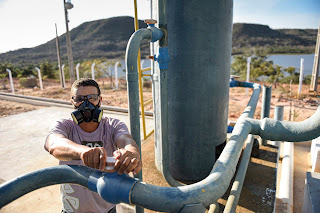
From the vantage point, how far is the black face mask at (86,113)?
64.1 inches

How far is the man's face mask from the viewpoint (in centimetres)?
163

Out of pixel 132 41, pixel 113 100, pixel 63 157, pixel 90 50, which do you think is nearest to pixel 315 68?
pixel 113 100

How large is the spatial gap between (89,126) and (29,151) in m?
3.77

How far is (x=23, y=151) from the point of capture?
4695 mm

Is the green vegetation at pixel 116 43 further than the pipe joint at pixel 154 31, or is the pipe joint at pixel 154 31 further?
the green vegetation at pixel 116 43

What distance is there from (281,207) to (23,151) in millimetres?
4794

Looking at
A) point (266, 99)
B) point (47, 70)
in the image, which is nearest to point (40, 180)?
point (266, 99)

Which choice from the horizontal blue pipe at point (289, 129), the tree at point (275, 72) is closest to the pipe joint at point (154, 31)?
the horizontal blue pipe at point (289, 129)

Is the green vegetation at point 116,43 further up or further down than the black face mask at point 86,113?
further up

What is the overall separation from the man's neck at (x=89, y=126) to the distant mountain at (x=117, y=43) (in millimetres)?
65091

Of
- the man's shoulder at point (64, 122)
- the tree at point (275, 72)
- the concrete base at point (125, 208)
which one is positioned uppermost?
the man's shoulder at point (64, 122)

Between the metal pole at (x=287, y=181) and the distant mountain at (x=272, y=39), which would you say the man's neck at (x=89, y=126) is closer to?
the metal pole at (x=287, y=181)

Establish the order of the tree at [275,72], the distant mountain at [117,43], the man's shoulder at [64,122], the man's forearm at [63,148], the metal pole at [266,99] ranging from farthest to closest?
the distant mountain at [117,43], the tree at [275,72], the metal pole at [266,99], the man's shoulder at [64,122], the man's forearm at [63,148]

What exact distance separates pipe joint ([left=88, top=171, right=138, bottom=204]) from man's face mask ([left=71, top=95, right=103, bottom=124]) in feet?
2.47
